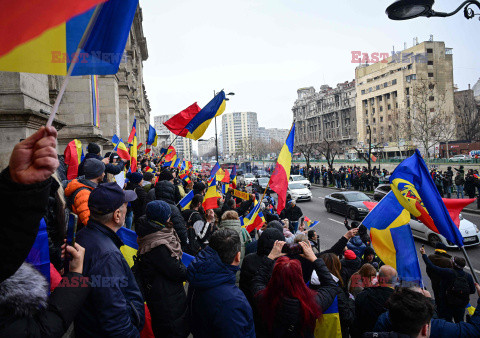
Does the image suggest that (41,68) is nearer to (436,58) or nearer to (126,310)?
(126,310)

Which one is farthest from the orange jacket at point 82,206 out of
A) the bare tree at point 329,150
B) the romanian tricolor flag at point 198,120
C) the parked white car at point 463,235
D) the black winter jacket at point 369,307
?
the bare tree at point 329,150

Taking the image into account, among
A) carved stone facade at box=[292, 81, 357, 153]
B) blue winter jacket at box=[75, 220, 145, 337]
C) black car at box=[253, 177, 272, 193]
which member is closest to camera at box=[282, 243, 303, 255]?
blue winter jacket at box=[75, 220, 145, 337]

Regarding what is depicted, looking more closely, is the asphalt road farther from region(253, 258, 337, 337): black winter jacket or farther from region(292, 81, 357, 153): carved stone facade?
region(292, 81, 357, 153): carved stone facade

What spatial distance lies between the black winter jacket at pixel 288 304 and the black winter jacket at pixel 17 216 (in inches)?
71.2

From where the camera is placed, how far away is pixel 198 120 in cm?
789

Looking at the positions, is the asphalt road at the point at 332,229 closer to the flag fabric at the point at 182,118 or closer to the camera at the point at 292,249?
the camera at the point at 292,249

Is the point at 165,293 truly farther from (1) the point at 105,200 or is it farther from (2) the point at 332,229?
(2) the point at 332,229

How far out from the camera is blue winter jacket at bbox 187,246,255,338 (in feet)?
7.38

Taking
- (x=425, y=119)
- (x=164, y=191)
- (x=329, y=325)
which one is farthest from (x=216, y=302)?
(x=425, y=119)

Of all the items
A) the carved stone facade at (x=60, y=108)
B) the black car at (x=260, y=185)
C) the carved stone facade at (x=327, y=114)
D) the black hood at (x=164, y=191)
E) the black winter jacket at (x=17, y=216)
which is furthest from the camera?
the carved stone facade at (x=327, y=114)

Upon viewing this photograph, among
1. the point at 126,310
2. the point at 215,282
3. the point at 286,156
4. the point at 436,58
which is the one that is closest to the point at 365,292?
the point at 215,282

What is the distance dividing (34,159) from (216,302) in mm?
1581

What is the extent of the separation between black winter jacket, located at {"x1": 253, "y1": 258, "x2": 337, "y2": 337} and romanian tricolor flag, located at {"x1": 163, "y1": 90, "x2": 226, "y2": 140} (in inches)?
208

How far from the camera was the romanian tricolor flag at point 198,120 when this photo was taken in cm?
785
